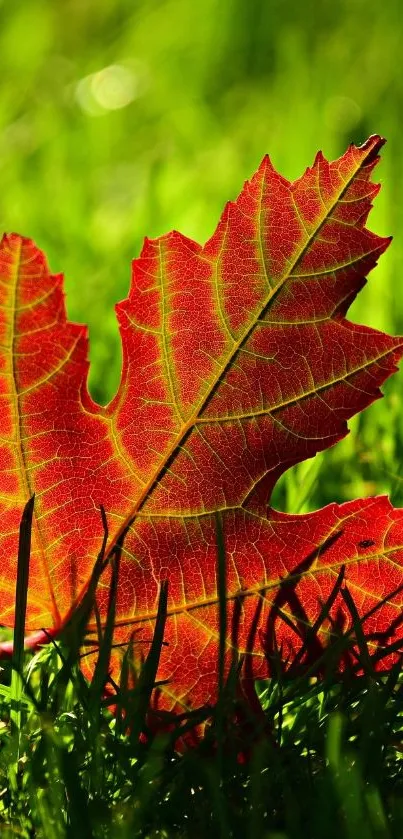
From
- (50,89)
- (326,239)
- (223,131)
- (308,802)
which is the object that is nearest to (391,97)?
(223,131)

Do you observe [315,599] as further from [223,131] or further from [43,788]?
[223,131]

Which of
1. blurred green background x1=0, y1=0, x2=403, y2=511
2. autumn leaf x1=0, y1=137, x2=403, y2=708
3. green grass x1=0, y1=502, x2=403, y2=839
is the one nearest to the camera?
green grass x1=0, y1=502, x2=403, y2=839

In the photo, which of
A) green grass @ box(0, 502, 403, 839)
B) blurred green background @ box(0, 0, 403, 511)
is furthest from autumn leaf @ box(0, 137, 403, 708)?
blurred green background @ box(0, 0, 403, 511)

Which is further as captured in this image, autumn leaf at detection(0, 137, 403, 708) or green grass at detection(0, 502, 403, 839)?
autumn leaf at detection(0, 137, 403, 708)

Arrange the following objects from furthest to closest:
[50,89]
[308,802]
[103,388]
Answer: [50,89] → [103,388] → [308,802]

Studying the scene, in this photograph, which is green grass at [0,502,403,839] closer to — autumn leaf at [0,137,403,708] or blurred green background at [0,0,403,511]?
autumn leaf at [0,137,403,708]

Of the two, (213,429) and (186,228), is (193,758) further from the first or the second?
(186,228)

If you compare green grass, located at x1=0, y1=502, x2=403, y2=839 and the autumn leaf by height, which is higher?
the autumn leaf
